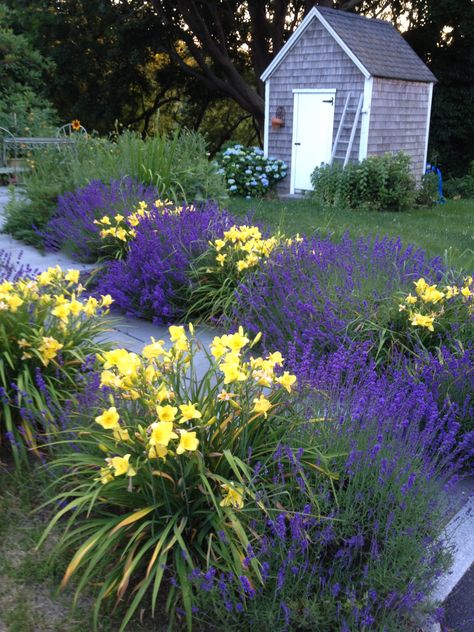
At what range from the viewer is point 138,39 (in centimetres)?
2147

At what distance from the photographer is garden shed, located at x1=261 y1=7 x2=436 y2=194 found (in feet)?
43.2

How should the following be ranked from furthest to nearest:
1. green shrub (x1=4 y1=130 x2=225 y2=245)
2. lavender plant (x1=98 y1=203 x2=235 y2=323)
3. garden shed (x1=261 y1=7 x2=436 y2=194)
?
garden shed (x1=261 y1=7 x2=436 y2=194) < green shrub (x1=4 y1=130 x2=225 y2=245) < lavender plant (x1=98 y1=203 x2=235 y2=323)

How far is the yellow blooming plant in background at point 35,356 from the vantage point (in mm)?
2681

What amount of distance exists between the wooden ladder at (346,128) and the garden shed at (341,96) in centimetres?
2

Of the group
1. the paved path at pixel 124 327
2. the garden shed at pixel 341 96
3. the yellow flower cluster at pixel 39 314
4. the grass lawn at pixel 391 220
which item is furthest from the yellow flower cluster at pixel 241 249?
the garden shed at pixel 341 96

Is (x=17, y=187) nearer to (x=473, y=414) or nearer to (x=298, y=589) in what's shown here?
(x=473, y=414)

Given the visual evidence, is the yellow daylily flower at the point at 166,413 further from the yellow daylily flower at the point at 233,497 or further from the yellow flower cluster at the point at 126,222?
the yellow flower cluster at the point at 126,222

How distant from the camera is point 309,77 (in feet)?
45.8

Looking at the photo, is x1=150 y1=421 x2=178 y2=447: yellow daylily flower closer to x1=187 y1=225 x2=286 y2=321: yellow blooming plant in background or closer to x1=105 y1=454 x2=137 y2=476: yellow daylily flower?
x1=105 y1=454 x2=137 y2=476: yellow daylily flower

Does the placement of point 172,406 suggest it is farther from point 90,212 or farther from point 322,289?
point 90,212

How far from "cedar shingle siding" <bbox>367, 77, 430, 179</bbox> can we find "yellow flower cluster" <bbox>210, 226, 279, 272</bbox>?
930cm

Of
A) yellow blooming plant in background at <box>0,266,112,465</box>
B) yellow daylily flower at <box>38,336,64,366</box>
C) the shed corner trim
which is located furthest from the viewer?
the shed corner trim

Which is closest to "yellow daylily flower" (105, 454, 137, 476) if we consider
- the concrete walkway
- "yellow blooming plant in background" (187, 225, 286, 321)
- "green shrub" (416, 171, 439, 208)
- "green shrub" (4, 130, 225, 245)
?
the concrete walkway

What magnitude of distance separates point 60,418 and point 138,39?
21.3 metres
